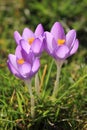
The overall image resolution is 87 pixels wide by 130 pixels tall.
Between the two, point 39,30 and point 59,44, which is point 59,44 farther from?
point 39,30

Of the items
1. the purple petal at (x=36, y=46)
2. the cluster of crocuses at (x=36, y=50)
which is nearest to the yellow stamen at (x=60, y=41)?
Result: the cluster of crocuses at (x=36, y=50)

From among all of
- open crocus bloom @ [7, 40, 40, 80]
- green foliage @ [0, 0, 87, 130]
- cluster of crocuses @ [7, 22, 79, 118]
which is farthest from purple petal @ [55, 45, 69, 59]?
green foliage @ [0, 0, 87, 130]

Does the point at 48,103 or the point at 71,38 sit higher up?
the point at 71,38

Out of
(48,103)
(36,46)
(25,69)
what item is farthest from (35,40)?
(48,103)

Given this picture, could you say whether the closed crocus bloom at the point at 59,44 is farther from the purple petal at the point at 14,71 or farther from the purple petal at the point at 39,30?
the purple petal at the point at 14,71

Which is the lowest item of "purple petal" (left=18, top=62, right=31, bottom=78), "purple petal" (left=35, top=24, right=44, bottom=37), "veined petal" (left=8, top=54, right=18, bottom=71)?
"purple petal" (left=18, top=62, right=31, bottom=78)

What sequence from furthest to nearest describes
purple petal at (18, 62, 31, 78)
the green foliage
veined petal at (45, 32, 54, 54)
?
the green foliage < veined petal at (45, 32, 54, 54) < purple petal at (18, 62, 31, 78)

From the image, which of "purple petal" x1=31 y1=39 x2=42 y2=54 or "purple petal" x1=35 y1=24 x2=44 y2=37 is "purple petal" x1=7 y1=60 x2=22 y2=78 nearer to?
"purple petal" x1=31 y1=39 x2=42 y2=54
